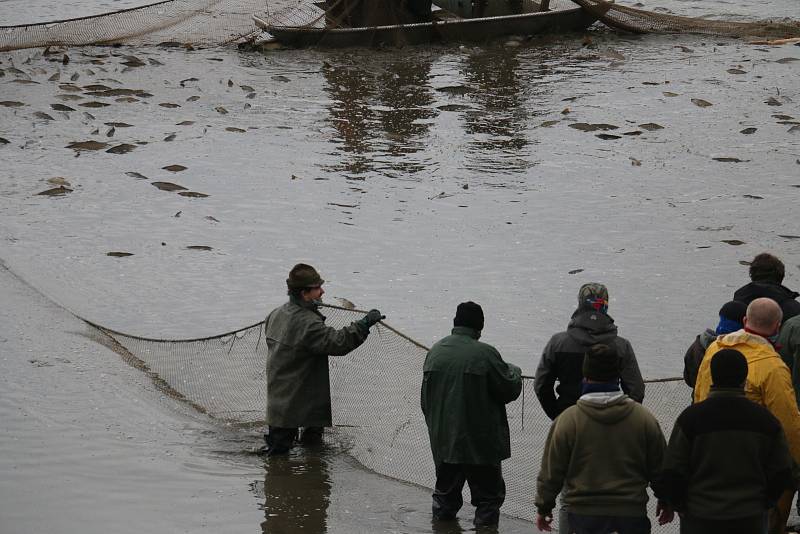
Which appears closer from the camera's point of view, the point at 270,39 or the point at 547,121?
the point at 547,121

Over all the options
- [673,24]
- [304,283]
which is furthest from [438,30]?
[304,283]

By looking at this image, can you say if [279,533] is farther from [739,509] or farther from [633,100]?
[633,100]

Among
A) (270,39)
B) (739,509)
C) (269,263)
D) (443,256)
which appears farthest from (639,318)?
(270,39)

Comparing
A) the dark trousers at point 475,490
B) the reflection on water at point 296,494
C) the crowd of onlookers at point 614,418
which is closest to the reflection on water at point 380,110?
the reflection on water at point 296,494

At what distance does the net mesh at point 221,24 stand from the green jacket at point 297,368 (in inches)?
558

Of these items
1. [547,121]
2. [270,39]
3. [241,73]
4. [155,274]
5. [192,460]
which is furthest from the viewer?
[270,39]

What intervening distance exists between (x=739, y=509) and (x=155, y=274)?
7.30 metres

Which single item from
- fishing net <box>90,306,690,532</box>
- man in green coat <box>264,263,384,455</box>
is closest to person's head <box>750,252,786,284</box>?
fishing net <box>90,306,690,532</box>

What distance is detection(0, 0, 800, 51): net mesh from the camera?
19594 millimetres

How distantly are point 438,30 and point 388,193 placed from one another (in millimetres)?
7966

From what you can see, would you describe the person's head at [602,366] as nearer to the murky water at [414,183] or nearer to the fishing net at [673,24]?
the murky water at [414,183]

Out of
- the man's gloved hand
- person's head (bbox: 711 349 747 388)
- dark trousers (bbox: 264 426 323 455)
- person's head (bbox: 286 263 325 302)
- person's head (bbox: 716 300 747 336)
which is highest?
person's head (bbox: 711 349 747 388)

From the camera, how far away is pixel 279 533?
18.3 feet

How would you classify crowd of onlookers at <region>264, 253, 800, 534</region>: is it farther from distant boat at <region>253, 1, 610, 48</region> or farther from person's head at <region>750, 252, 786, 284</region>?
distant boat at <region>253, 1, 610, 48</region>
